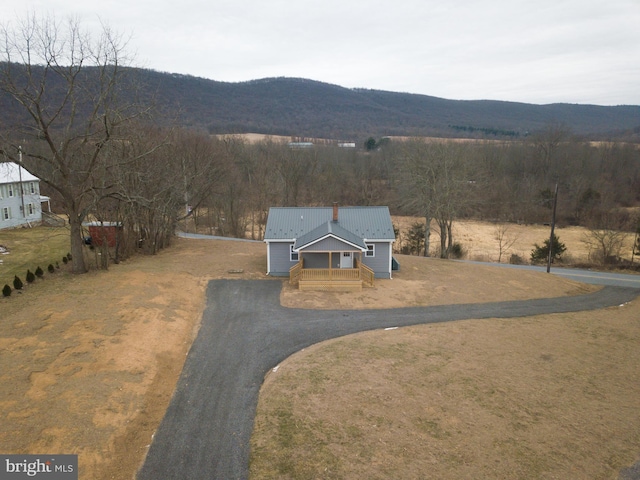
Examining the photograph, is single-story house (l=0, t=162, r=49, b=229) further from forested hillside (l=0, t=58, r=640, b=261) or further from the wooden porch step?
the wooden porch step

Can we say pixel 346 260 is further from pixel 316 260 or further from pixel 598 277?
pixel 598 277

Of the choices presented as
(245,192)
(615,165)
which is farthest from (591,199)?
(245,192)

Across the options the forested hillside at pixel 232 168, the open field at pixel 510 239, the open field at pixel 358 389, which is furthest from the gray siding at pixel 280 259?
the open field at pixel 510 239

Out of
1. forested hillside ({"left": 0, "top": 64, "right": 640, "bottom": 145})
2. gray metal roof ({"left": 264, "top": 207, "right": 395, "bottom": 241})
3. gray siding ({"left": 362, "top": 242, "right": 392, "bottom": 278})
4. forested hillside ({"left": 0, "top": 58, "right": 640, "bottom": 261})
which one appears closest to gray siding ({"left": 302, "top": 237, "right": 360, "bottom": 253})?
gray metal roof ({"left": 264, "top": 207, "right": 395, "bottom": 241})

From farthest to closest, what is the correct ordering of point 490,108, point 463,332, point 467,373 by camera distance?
point 490,108 < point 463,332 < point 467,373

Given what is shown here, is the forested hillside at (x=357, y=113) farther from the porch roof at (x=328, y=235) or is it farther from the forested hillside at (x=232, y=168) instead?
the porch roof at (x=328, y=235)

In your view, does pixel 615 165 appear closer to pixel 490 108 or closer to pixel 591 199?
pixel 591 199
